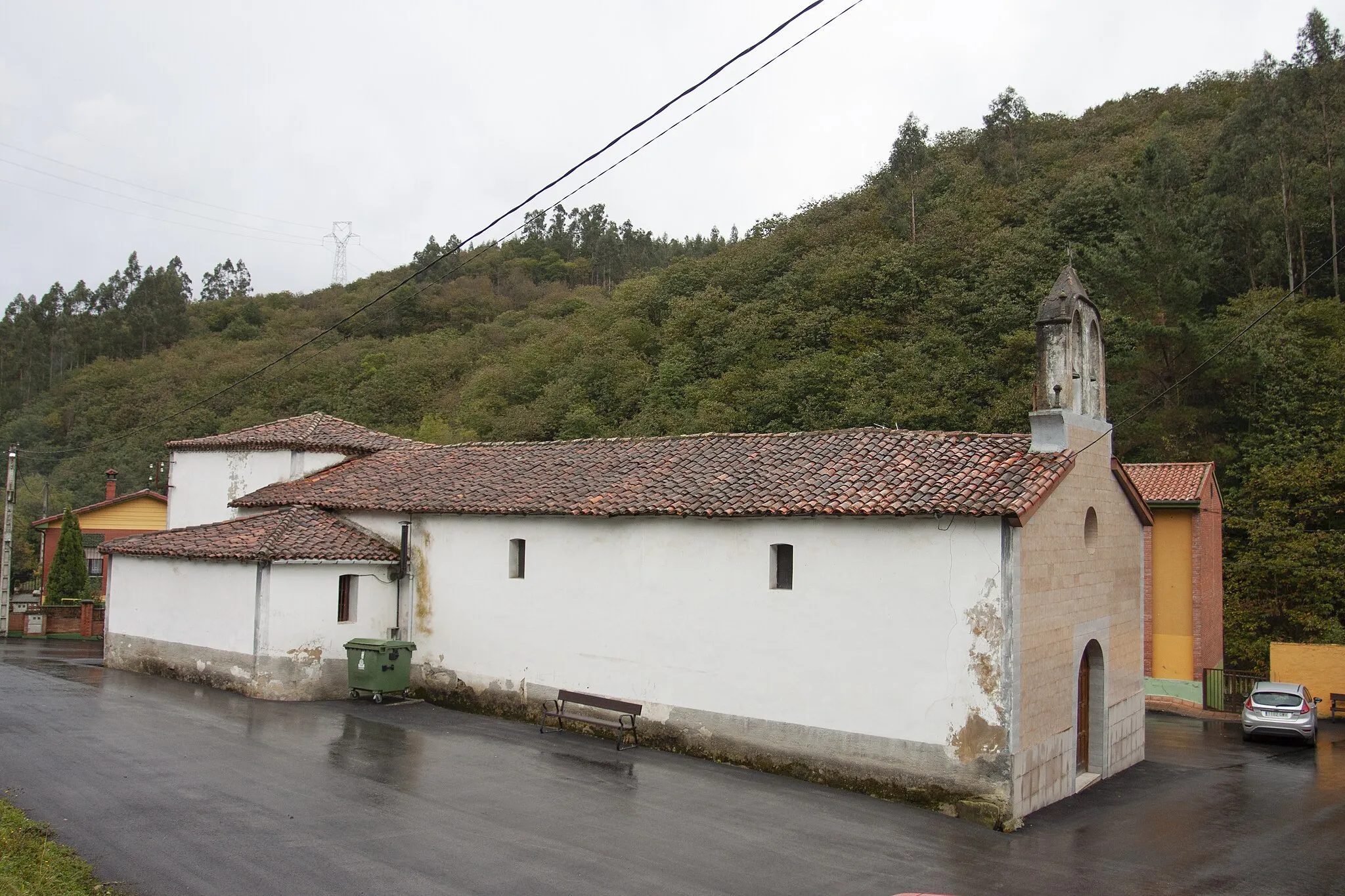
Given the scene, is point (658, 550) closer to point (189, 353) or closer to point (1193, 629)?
point (1193, 629)

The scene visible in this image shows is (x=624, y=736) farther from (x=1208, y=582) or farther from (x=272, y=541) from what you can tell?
(x=1208, y=582)

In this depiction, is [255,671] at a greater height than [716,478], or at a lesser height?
lesser

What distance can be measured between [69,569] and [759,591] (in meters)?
31.4

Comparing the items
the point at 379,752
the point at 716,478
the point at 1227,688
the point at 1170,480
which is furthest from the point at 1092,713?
the point at 1227,688

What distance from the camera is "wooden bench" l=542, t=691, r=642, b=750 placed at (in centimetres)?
1518

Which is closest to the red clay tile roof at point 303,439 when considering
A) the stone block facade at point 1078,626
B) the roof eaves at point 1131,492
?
the stone block facade at point 1078,626

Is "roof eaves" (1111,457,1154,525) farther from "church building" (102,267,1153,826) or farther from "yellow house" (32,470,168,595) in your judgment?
"yellow house" (32,470,168,595)

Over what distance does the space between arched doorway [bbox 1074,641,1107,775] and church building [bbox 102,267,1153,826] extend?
2.0 inches

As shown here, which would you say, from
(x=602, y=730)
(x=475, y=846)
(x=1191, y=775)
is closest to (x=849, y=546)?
(x=602, y=730)

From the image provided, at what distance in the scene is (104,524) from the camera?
4050 centimetres

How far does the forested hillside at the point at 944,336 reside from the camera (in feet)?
100

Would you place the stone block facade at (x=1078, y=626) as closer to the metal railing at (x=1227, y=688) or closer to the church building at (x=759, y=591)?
the church building at (x=759, y=591)

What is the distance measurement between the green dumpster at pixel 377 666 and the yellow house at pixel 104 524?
89.5ft

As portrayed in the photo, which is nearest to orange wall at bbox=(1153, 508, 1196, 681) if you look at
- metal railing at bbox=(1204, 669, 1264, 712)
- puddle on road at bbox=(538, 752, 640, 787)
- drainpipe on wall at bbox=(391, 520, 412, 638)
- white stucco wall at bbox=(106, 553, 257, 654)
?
metal railing at bbox=(1204, 669, 1264, 712)
